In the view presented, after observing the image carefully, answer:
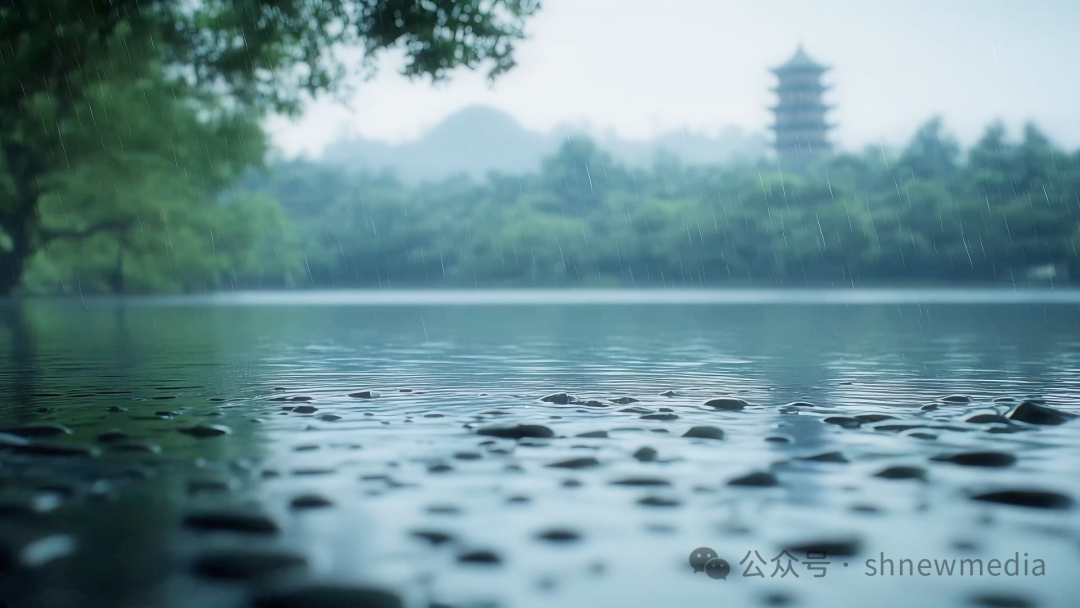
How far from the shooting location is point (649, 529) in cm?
296

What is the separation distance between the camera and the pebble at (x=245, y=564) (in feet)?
8.33

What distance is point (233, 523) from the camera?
3.01 meters

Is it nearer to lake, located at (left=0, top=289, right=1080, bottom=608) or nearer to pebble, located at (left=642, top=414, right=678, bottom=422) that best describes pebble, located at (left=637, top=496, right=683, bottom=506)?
lake, located at (left=0, top=289, right=1080, bottom=608)

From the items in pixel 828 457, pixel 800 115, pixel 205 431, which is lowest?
pixel 828 457

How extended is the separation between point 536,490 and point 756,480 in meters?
0.83

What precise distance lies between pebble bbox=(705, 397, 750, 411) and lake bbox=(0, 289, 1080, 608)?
77mm

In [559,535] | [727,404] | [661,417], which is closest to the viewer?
[559,535]

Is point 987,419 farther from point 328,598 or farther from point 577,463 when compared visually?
point 328,598

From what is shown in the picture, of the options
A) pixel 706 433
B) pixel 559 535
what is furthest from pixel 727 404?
pixel 559 535

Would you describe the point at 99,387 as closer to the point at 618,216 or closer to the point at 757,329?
the point at 757,329

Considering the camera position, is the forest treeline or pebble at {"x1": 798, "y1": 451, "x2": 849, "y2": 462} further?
the forest treeline

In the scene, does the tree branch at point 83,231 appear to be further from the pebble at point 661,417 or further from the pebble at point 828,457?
the pebble at point 828,457

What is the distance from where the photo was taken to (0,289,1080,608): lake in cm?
249

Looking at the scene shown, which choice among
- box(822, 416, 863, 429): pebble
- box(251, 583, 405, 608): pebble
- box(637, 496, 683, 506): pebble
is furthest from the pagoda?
box(251, 583, 405, 608): pebble
